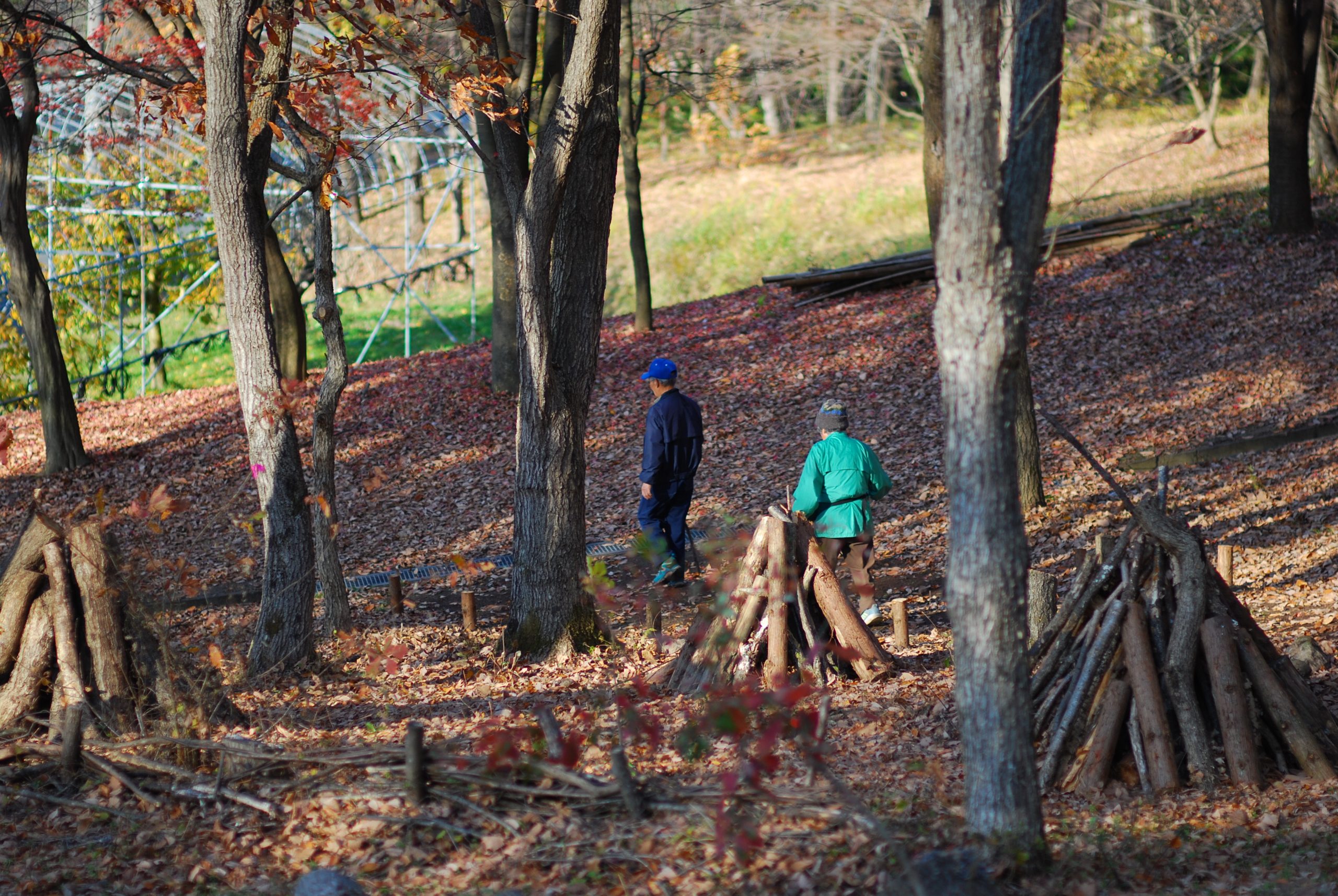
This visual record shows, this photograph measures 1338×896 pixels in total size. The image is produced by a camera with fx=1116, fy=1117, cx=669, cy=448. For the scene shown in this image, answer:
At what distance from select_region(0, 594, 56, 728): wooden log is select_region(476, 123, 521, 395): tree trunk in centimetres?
923

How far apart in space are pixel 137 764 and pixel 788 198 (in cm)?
2841

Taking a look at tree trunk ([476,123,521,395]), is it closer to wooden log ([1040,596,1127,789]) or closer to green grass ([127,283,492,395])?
green grass ([127,283,492,395])

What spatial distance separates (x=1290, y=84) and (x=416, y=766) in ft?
53.7

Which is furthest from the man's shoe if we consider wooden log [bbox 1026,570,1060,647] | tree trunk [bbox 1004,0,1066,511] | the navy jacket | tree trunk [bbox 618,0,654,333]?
tree trunk [bbox 618,0,654,333]

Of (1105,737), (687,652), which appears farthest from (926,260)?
(1105,737)

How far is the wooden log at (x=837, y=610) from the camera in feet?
22.7

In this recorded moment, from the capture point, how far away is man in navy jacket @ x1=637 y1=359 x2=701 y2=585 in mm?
9344

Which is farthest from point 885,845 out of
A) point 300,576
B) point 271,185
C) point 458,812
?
point 271,185

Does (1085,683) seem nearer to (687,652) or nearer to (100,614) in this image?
Result: (687,652)

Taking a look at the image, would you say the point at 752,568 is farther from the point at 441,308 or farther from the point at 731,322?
the point at 441,308

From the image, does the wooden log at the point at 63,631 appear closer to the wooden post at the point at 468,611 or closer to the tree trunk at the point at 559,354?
the tree trunk at the point at 559,354

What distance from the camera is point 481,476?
1413 centimetres

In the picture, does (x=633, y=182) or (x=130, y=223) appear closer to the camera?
(x=633, y=182)

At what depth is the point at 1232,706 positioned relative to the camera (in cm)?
535
